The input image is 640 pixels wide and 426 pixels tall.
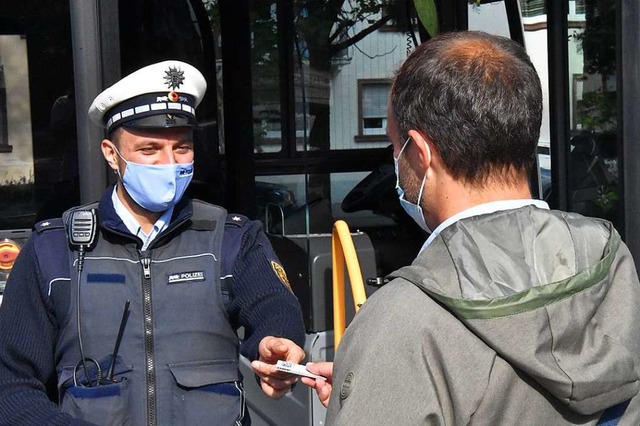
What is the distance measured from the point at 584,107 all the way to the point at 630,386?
7.04 feet

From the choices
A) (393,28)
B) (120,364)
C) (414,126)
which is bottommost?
(120,364)

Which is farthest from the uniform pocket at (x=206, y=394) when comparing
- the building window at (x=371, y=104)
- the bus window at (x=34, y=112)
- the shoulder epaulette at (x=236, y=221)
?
the building window at (x=371, y=104)

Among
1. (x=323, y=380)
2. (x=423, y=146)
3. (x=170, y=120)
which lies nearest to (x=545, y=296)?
(x=423, y=146)

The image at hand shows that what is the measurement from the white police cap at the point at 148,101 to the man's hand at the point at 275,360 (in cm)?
58

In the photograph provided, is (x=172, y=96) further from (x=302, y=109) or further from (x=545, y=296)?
(x=302, y=109)

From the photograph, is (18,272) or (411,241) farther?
(411,241)

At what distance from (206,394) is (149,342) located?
6.5 inches

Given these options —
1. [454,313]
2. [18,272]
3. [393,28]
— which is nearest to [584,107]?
[393,28]

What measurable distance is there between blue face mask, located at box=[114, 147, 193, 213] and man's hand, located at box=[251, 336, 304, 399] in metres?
0.41

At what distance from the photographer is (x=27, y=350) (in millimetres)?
2004

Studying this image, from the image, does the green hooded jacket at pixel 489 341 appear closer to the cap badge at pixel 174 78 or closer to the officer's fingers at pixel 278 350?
the officer's fingers at pixel 278 350

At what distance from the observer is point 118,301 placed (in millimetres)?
2031

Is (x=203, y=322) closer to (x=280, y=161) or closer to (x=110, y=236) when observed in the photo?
(x=110, y=236)

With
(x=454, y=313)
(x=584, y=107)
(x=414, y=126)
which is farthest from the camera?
(x=584, y=107)
